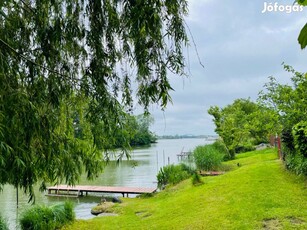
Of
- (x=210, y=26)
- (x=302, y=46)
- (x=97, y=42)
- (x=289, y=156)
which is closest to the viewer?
(x=302, y=46)

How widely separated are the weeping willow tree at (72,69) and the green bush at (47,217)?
14.8 ft

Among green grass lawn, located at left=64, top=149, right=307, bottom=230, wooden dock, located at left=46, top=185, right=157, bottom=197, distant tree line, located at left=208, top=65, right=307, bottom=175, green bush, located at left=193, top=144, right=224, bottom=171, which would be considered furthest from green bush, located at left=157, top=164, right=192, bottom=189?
distant tree line, located at left=208, top=65, right=307, bottom=175

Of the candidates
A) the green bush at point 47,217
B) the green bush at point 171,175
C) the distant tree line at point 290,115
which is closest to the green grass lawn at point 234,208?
the green bush at point 47,217

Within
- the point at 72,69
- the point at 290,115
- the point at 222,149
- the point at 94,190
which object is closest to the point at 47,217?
the point at 72,69

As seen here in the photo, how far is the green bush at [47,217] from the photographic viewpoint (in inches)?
286

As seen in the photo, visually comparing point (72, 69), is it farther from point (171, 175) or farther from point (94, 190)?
point (94, 190)

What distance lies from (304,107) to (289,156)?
1.67m

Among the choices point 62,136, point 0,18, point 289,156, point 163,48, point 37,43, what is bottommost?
point 289,156

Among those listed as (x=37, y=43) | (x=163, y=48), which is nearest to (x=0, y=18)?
(x=37, y=43)

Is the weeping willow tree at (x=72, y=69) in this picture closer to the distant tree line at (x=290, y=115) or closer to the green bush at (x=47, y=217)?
the green bush at (x=47, y=217)

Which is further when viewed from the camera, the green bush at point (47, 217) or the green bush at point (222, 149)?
the green bush at point (222, 149)

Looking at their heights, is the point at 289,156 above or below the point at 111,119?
below

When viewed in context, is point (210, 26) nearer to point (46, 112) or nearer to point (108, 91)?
point (108, 91)

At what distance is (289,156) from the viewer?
30.4 feet
